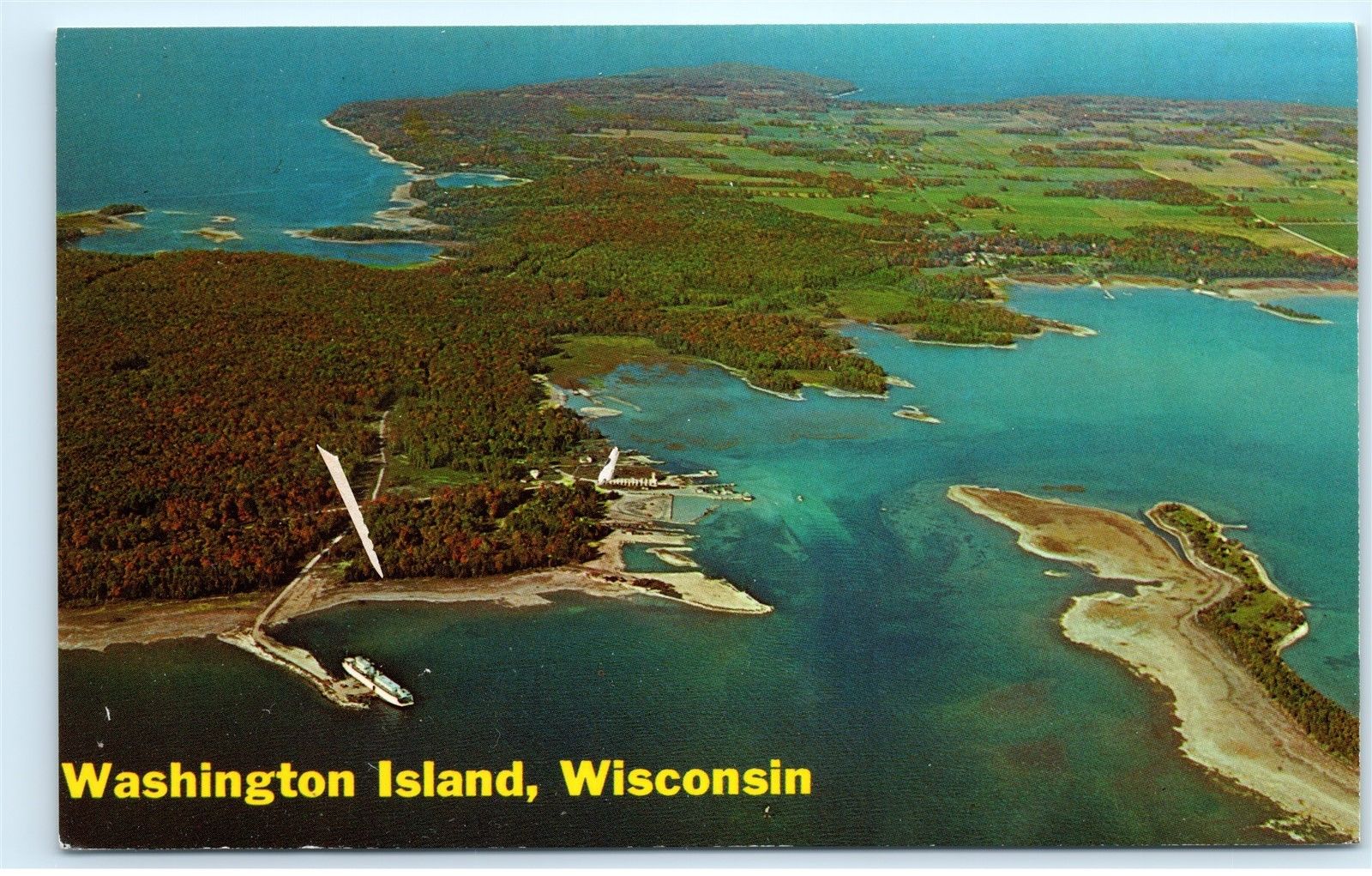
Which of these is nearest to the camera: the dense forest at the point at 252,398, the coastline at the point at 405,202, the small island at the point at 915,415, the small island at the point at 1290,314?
the dense forest at the point at 252,398

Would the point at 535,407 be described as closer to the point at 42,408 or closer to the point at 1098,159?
the point at 42,408

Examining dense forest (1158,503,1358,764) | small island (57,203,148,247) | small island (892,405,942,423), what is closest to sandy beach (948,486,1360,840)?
dense forest (1158,503,1358,764)

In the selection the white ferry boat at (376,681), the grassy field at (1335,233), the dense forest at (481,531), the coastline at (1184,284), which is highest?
the grassy field at (1335,233)

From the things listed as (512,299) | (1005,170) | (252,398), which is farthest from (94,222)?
(1005,170)

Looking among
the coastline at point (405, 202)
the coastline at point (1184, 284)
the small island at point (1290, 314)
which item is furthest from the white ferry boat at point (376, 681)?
the small island at point (1290, 314)

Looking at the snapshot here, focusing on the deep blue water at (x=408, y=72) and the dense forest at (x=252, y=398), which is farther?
the deep blue water at (x=408, y=72)

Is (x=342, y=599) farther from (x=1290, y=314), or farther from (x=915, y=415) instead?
(x=1290, y=314)

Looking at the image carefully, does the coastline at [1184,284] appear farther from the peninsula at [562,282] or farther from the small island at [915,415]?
the small island at [915,415]
